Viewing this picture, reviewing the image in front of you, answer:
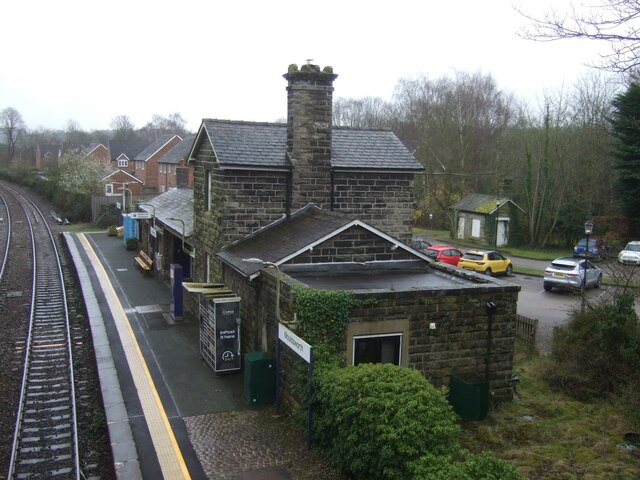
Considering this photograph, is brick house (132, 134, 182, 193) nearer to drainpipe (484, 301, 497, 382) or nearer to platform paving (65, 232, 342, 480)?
platform paving (65, 232, 342, 480)

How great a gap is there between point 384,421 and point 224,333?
5.94m

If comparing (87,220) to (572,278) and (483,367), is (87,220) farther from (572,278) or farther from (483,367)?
(483,367)

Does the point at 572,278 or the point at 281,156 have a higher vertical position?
the point at 281,156

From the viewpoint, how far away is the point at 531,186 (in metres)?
41.8

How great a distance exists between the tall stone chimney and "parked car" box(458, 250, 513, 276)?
1544cm

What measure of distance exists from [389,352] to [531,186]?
111 ft

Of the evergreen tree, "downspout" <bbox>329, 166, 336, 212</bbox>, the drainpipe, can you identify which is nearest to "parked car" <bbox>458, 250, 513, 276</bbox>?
the evergreen tree

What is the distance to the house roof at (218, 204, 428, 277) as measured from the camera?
1268 cm

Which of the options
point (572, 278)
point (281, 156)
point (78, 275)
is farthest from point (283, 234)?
point (572, 278)

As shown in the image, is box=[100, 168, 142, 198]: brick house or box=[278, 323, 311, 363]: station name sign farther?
box=[100, 168, 142, 198]: brick house

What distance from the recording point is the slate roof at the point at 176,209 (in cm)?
1946

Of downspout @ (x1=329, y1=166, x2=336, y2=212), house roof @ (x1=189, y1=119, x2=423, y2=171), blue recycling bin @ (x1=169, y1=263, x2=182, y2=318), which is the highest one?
house roof @ (x1=189, y1=119, x2=423, y2=171)

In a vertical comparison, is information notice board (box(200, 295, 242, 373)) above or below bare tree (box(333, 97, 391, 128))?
below

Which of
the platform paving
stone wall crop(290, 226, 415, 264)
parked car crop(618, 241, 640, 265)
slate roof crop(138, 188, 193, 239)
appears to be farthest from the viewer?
parked car crop(618, 241, 640, 265)
